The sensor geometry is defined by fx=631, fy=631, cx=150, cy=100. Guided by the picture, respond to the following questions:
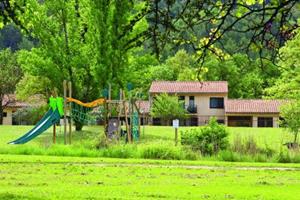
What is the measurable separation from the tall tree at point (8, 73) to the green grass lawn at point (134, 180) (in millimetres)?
55238

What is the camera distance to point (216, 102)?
253 feet

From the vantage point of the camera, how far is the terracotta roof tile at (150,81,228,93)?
2916 inches

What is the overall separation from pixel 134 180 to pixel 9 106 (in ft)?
232

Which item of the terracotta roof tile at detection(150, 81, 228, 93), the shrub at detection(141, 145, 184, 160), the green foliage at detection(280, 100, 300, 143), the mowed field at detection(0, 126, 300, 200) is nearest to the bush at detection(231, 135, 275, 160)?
the shrub at detection(141, 145, 184, 160)

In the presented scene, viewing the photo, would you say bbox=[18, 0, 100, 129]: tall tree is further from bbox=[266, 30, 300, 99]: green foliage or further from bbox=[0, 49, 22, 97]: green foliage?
bbox=[0, 49, 22, 97]: green foliage

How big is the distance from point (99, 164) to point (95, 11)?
19.7 meters

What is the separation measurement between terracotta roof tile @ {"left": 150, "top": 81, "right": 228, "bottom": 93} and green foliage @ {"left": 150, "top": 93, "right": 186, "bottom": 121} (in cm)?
369

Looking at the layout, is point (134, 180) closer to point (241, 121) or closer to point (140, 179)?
point (140, 179)

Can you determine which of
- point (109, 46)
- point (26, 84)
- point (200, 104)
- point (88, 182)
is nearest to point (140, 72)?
point (109, 46)

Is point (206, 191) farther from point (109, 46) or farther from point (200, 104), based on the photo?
point (200, 104)

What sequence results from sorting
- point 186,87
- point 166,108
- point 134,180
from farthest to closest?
point 186,87 → point 166,108 → point 134,180

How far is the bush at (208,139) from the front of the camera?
2594cm

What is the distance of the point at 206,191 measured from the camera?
42.9 ft

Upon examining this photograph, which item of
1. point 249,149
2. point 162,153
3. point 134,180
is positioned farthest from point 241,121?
point 134,180
